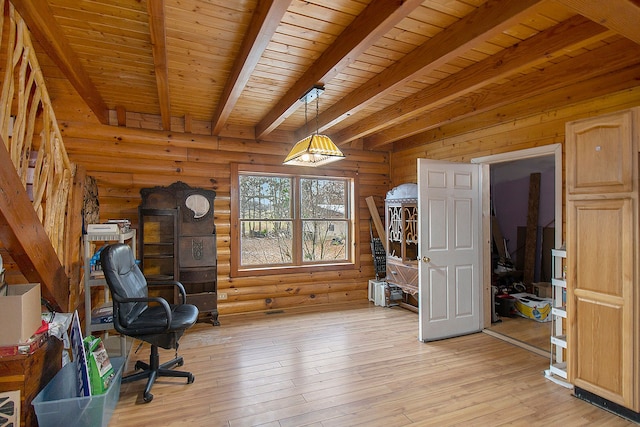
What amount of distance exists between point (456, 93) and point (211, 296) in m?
3.72

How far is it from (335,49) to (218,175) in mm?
2838

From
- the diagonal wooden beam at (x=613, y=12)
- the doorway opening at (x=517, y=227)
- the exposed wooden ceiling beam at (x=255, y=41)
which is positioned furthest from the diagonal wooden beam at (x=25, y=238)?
the doorway opening at (x=517, y=227)

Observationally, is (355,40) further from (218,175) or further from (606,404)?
(606,404)

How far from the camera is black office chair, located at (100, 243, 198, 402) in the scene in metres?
2.55

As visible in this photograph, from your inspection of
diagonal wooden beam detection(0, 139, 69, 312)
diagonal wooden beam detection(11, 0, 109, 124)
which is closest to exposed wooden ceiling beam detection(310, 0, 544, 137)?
diagonal wooden beam detection(11, 0, 109, 124)

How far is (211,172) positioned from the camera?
182 inches

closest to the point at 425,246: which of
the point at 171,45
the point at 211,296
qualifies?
the point at 211,296

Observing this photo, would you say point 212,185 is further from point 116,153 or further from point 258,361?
point 258,361

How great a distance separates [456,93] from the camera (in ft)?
9.96

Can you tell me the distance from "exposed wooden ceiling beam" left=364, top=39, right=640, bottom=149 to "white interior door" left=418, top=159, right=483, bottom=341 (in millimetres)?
642

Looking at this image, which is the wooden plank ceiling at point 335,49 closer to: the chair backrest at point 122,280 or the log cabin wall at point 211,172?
the log cabin wall at point 211,172

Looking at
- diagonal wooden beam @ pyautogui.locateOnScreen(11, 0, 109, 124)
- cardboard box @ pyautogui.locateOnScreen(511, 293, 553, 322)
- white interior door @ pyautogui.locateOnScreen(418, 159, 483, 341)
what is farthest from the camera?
cardboard box @ pyautogui.locateOnScreen(511, 293, 553, 322)

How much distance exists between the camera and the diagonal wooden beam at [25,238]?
1.96 m

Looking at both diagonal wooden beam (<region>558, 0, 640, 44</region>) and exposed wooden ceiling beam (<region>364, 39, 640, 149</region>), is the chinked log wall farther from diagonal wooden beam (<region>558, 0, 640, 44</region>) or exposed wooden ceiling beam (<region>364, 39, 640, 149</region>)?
diagonal wooden beam (<region>558, 0, 640, 44</region>)
